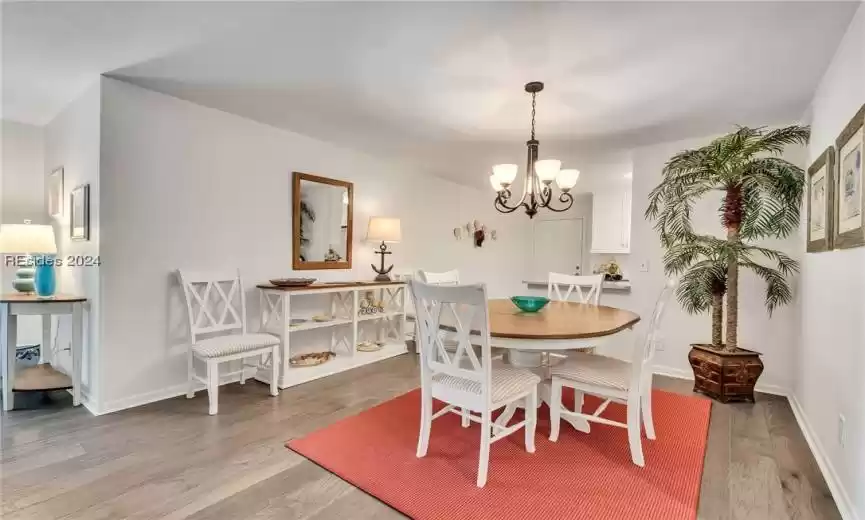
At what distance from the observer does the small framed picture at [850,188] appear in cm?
166

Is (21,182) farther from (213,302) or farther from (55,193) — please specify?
(213,302)

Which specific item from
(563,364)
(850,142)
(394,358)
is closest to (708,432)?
(563,364)

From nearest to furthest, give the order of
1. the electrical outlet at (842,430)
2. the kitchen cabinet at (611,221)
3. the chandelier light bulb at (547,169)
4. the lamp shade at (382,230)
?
the electrical outlet at (842,430) < the chandelier light bulb at (547,169) < the lamp shade at (382,230) < the kitchen cabinet at (611,221)

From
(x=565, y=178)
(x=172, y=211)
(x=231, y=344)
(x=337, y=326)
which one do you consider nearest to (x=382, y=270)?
(x=337, y=326)

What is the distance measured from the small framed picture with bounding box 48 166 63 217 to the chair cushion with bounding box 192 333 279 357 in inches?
65.9

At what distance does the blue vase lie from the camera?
2.83 metres

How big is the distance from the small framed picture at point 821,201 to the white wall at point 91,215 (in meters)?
4.14

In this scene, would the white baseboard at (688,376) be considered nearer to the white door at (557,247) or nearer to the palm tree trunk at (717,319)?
the palm tree trunk at (717,319)

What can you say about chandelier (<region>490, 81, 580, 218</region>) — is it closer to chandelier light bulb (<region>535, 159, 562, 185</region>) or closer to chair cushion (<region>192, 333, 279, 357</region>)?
chandelier light bulb (<region>535, 159, 562, 185</region>)

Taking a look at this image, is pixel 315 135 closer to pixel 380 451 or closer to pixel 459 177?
pixel 459 177

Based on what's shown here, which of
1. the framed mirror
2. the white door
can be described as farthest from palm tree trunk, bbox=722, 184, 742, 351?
the white door

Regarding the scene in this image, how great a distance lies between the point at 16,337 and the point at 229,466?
6.38 ft

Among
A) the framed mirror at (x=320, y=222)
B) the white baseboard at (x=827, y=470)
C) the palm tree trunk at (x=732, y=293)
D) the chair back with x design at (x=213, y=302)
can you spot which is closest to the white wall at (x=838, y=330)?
the white baseboard at (x=827, y=470)

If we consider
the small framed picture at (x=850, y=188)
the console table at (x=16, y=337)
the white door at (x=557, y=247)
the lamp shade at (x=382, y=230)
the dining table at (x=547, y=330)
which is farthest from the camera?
the white door at (x=557, y=247)
